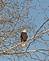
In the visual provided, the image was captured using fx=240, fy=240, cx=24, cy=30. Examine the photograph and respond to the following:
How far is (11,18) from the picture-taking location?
555 centimetres

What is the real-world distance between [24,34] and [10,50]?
121 cm

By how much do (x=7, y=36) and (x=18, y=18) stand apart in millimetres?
512

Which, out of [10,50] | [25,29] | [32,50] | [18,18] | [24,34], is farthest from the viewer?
[18,18]

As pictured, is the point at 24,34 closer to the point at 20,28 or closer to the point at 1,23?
the point at 20,28

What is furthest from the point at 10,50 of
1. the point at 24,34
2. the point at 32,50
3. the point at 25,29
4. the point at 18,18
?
the point at 18,18

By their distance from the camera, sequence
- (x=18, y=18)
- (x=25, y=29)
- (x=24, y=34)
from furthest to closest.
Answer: (x=18, y=18) → (x=25, y=29) → (x=24, y=34)

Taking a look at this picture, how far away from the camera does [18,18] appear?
5.50m

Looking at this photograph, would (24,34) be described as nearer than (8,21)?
Yes

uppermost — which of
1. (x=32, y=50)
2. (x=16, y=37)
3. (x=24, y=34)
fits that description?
(x=32, y=50)

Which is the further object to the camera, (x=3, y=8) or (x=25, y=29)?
(x=3, y=8)

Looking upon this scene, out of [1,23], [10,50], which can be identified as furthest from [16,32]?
[10,50]

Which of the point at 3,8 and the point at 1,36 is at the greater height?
the point at 3,8

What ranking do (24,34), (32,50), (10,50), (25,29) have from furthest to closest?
(25,29) → (24,34) → (10,50) → (32,50)

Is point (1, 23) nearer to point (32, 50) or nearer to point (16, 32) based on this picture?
point (16, 32)
